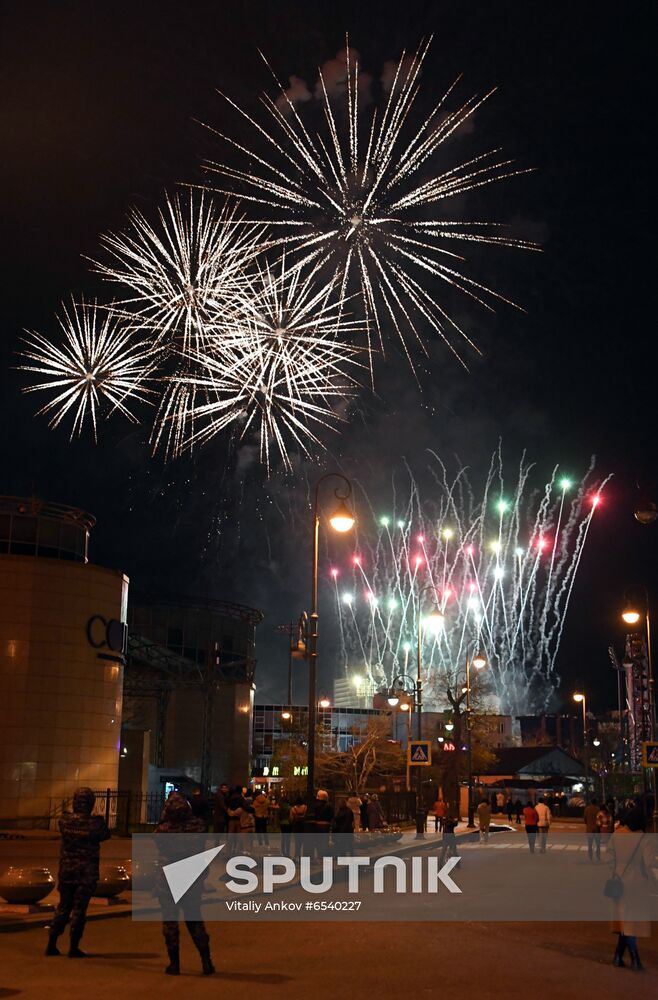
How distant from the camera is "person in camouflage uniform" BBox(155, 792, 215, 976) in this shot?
10.0 metres

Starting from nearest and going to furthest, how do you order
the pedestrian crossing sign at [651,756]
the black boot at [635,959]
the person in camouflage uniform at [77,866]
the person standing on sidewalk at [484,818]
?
the person in camouflage uniform at [77,866]
the black boot at [635,959]
the pedestrian crossing sign at [651,756]
the person standing on sidewalk at [484,818]

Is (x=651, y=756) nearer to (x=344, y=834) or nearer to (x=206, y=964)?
(x=344, y=834)

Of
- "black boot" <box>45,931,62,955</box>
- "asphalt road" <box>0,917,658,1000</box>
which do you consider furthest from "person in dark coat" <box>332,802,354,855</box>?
"black boot" <box>45,931,62,955</box>

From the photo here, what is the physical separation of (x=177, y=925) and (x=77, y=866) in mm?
1264

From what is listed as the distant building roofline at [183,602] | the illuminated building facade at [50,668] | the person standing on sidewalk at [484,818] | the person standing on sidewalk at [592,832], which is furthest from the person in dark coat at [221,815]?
the distant building roofline at [183,602]

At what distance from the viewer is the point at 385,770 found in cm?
6469

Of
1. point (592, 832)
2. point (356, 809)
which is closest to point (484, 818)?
point (356, 809)

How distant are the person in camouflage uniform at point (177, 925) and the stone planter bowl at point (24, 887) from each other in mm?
5222

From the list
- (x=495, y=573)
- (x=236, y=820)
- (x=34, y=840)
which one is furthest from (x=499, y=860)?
(x=495, y=573)

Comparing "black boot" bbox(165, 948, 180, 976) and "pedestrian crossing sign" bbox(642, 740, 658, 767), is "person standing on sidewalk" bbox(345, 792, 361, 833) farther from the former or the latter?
"black boot" bbox(165, 948, 180, 976)

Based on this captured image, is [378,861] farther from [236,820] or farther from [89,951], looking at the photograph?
[89,951]

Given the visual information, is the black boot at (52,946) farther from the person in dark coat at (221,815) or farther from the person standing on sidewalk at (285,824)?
the person standing on sidewalk at (285,824)

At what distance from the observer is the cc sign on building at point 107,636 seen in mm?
42125

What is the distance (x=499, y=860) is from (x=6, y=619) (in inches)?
830
